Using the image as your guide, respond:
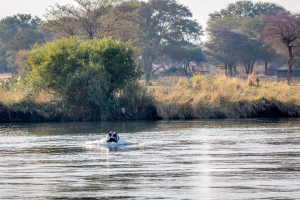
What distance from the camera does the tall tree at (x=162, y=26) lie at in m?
77.1

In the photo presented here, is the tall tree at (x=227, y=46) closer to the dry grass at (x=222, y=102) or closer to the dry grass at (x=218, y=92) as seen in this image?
the dry grass at (x=218, y=92)

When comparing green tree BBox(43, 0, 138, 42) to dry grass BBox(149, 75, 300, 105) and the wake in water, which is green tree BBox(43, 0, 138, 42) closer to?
dry grass BBox(149, 75, 300, 105)

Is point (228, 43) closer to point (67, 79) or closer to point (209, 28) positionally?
point (209, 28)

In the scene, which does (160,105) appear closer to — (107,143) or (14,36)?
(107,143)

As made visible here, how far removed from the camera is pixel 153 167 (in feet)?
32.4

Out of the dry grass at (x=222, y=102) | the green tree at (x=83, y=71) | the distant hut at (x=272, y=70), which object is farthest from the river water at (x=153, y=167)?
the distant hut at (x=272, y=70)

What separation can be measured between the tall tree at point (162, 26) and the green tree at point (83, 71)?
46952 mm

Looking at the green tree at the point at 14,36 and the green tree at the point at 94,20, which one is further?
the green tree at the point at 14,36

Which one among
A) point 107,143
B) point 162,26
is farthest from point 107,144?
point 162,26

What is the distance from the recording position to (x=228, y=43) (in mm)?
84625

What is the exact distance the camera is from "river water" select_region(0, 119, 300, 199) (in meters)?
7.38

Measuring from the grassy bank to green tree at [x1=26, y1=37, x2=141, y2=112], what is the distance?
0.65m

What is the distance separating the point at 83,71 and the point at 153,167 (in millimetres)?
18273

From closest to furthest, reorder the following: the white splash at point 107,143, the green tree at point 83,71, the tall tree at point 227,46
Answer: the white splash at point 107,143
the green tree at point 83,71
the tall tree at point 227,46
